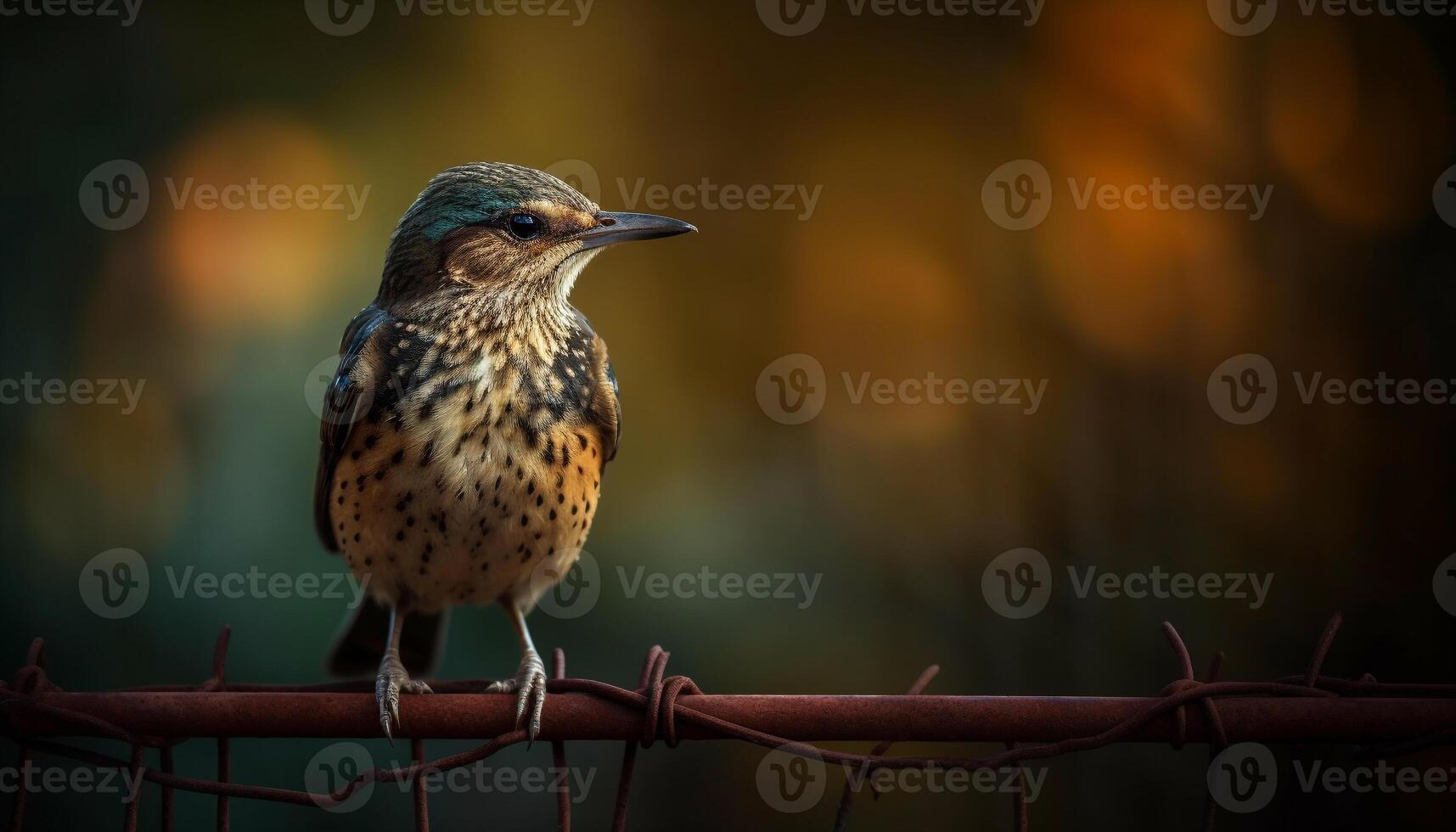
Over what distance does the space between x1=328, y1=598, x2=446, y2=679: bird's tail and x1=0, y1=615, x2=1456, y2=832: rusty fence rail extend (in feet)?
4.86

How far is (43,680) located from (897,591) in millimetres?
2975

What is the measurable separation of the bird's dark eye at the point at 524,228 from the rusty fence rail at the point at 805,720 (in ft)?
4.44

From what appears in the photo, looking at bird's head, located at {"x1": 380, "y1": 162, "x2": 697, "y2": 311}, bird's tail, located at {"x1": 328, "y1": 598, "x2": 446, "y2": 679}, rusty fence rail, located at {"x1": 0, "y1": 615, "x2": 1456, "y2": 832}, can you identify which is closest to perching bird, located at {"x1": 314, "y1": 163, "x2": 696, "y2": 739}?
bird's head, located at {"x1": 380, "y1": 162, "x2": 697, "y2": 311}

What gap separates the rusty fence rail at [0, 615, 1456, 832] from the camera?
1.60 metres

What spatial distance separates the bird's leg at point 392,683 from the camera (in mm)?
1802

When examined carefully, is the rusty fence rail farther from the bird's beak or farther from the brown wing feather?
the bird's beak

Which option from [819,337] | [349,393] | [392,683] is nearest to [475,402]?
[349,393]

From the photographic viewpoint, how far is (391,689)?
7.25ft

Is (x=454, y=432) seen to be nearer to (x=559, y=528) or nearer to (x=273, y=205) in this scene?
(x=559, y=528)

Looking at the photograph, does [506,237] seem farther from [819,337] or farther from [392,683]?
[819,337]

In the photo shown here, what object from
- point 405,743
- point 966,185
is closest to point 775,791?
point 405,743

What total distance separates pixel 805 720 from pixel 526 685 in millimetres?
610

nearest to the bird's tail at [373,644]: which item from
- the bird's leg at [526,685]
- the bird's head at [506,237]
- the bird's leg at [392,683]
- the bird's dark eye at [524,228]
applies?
the bird's leg at [392,683]

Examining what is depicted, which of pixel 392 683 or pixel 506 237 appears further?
pixel 506 237
